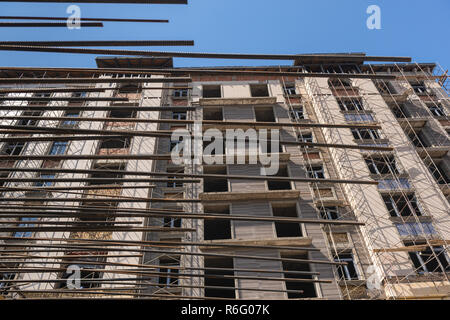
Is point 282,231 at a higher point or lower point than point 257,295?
higher

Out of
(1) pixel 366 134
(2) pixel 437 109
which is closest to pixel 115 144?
(1) pixel 366 134

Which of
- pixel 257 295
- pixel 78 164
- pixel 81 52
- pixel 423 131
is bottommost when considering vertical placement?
pixel 81 52

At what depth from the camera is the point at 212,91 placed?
25953 millimetres

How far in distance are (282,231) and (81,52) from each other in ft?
57.4

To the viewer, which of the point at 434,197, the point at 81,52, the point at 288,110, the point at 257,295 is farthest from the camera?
the point at 288,110

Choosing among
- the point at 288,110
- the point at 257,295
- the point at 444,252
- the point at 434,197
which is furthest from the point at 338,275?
the point at 288,110

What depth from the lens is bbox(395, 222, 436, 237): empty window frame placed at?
1692cm

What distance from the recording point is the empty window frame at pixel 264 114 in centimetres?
2416

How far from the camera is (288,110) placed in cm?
2366

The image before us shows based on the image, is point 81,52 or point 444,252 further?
point 444,252

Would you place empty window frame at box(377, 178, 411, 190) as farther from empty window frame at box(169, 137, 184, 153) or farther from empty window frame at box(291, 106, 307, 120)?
empty window frame at box(169, 137, 184, 153)
